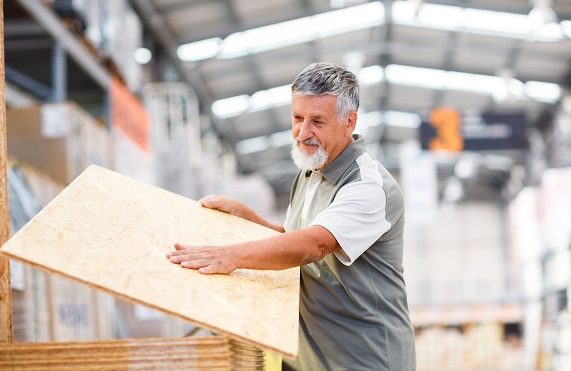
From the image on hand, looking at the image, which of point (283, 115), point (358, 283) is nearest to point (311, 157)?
point (358, 283)

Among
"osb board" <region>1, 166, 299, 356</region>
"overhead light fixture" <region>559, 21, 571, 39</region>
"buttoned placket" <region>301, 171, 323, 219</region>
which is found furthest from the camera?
"overhead light fixture" <region>559, 21, 571, 39</region>

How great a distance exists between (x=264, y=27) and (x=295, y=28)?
→ 1132mm

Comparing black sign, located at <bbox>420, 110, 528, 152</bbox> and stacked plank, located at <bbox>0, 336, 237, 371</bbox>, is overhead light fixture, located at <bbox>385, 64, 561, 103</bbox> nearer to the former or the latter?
black sign, located at <bbox>420, 110, 528, 152</bbox>

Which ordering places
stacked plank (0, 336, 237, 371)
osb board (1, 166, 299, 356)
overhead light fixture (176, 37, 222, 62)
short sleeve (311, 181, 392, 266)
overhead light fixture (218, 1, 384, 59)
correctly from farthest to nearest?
overhead light fixture (218, 1, 384, 59) → overhead light fixture (176, 37, 222, 62) → short sleeve (311, 181, 392, 266) → stacked plank (0, 336, 237, 371) → osb board (1, 166, 299, 356)

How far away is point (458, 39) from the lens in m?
18.6

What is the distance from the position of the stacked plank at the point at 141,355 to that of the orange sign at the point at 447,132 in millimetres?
12702

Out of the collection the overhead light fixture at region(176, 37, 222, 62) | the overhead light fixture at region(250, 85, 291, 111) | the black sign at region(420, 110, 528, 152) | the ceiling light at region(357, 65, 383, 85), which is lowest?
the black sign at region(420, 110, 528, 152)

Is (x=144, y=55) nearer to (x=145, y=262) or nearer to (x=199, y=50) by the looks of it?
(x=199, y=50)

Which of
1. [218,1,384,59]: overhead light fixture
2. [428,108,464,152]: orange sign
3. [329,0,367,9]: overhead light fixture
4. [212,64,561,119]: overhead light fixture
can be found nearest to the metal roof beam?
[428,108,464,152]: orange sign

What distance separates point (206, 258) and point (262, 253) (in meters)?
0.15

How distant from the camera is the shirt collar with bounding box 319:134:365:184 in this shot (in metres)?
2.58

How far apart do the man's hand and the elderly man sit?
9.2 inches

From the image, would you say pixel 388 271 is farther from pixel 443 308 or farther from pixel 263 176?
pixel 263 176

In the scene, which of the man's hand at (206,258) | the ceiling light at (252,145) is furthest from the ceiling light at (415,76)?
the man's hand at (206,258)
